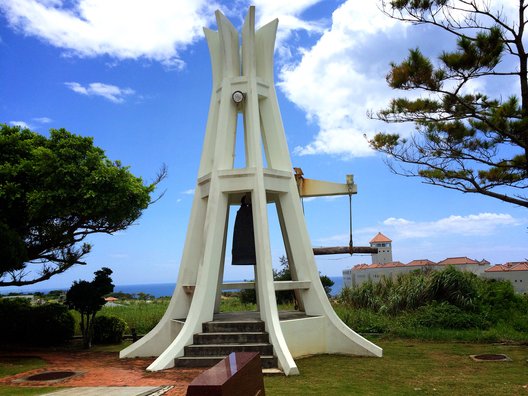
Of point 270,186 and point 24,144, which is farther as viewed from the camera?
point 24,144

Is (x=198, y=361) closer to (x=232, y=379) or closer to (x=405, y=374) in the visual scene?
(x=405, y=374)

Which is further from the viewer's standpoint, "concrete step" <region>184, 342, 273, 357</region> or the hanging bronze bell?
the hanging bronze bell

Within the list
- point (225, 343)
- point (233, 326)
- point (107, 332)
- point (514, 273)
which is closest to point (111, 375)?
point (225, 343)

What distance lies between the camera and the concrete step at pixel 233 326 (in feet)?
30.5

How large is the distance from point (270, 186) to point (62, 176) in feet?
16.8

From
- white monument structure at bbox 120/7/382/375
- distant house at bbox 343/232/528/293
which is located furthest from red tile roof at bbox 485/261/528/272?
white monument structure at bbox 120/7/382/375

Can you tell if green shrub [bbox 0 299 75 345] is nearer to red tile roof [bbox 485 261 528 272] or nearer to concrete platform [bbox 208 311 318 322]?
concrete platform [bbox 208 311 318 322]

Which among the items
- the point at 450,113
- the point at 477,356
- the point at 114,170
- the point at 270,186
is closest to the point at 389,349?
the point at 477,356

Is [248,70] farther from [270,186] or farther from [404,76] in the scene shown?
[404,76]

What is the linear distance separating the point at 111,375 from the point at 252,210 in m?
4.18

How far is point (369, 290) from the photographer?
54.9ft

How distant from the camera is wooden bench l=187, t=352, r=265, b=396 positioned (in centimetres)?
345

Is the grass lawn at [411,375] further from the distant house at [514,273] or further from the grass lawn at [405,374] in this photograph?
the distant house at [514,273]

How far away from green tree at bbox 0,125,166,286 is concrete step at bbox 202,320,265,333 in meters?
4.31
